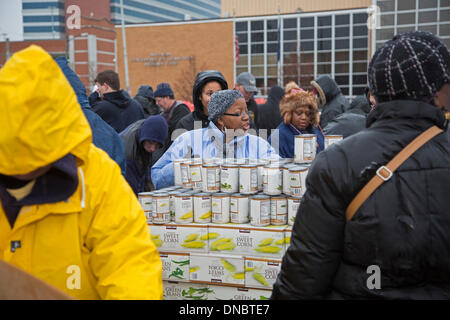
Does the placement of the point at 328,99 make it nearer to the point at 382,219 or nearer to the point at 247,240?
the point at 247,240

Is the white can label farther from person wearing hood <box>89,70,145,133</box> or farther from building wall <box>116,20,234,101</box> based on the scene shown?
building wall <box>116,20,234,101</box>

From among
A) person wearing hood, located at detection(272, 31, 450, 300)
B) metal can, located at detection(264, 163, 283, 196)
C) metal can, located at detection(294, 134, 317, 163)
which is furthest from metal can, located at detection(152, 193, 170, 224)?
person wearing hood, located at detection(272, 31, 450, 300)

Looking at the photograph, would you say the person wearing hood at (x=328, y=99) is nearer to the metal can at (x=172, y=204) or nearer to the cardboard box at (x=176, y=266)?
the metal can at (x=172, y=204)

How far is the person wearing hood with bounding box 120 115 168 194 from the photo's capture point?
14.5 ft

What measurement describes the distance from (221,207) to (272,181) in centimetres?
38

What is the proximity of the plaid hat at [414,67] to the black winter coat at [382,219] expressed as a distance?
0.17 ft

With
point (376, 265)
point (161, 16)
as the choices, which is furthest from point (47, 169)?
point (161, 16)

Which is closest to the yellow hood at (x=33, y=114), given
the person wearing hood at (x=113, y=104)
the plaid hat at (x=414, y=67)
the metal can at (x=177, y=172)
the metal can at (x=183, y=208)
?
the plaid hat at (x=414, y=67)

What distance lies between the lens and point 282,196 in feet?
9.62

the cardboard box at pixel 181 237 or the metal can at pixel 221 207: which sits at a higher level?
the metal can at pixel 221 207

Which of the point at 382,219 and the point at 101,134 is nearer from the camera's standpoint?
the point at 382,219

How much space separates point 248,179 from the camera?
118 inches

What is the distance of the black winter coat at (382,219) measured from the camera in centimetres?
159

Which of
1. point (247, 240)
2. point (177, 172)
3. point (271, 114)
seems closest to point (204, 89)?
point (177, 172)
